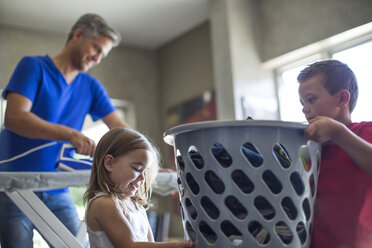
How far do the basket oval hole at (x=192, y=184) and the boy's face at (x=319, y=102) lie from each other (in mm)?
346

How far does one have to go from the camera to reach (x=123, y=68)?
504cm

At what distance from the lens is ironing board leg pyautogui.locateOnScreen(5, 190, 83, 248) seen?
1.13m

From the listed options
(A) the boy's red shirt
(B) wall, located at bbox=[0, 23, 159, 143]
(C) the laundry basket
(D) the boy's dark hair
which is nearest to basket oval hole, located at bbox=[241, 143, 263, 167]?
(C) the laundry basket

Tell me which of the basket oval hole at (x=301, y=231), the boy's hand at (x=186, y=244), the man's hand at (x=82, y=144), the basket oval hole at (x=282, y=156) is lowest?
the boy's hand at (x=186, y=244)

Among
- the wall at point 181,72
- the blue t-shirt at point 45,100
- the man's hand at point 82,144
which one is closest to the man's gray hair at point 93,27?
the blue t-shirt at point 45,100

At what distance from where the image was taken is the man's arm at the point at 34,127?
4.23 feet

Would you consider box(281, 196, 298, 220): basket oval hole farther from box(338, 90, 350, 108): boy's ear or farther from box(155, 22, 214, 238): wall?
box(155, 22, 214, 238): wall

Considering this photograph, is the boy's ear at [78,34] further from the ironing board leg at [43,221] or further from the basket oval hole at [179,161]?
the basket oval hole at [179,161]

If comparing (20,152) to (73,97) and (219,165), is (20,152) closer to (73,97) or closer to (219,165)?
(73,97)

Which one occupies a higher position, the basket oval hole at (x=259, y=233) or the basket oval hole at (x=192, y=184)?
the basket oval hole at (x=192, y=184)

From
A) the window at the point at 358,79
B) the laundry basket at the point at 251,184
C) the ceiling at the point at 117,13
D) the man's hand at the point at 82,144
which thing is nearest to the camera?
the laundry basket at the point at 251,184

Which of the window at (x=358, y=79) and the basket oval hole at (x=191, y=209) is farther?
the window at (x=358, y=79)

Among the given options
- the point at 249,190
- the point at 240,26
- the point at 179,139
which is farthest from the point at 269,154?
the point at 240,26

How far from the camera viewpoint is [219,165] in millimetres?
773
